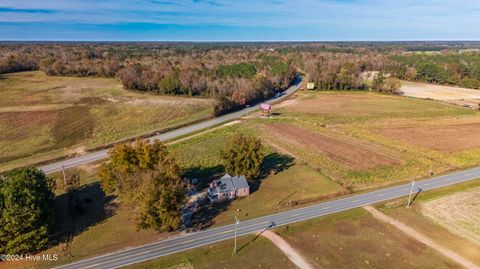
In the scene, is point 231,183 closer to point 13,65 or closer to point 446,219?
point 446,219

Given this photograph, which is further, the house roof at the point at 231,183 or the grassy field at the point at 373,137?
the grassy field at the point at 373,137

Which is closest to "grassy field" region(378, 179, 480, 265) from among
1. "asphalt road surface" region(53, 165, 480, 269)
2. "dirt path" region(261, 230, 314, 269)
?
"asphalt road surface" region(53, 165, 480, 269)

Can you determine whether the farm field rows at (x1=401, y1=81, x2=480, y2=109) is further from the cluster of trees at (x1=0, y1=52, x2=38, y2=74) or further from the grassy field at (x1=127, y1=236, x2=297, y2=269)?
the cluster of trees at (x1=0, y1=52, x2=38, y2=74)

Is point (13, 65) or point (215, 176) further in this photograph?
point (13, 65)

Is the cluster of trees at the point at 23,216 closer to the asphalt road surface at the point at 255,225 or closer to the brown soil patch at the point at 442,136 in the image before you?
the asphalt road surface at the point at 255,225

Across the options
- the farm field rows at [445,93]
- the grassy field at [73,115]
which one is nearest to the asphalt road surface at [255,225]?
the grassy field at [73,115]

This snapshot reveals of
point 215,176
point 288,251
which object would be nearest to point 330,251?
point 288,251
